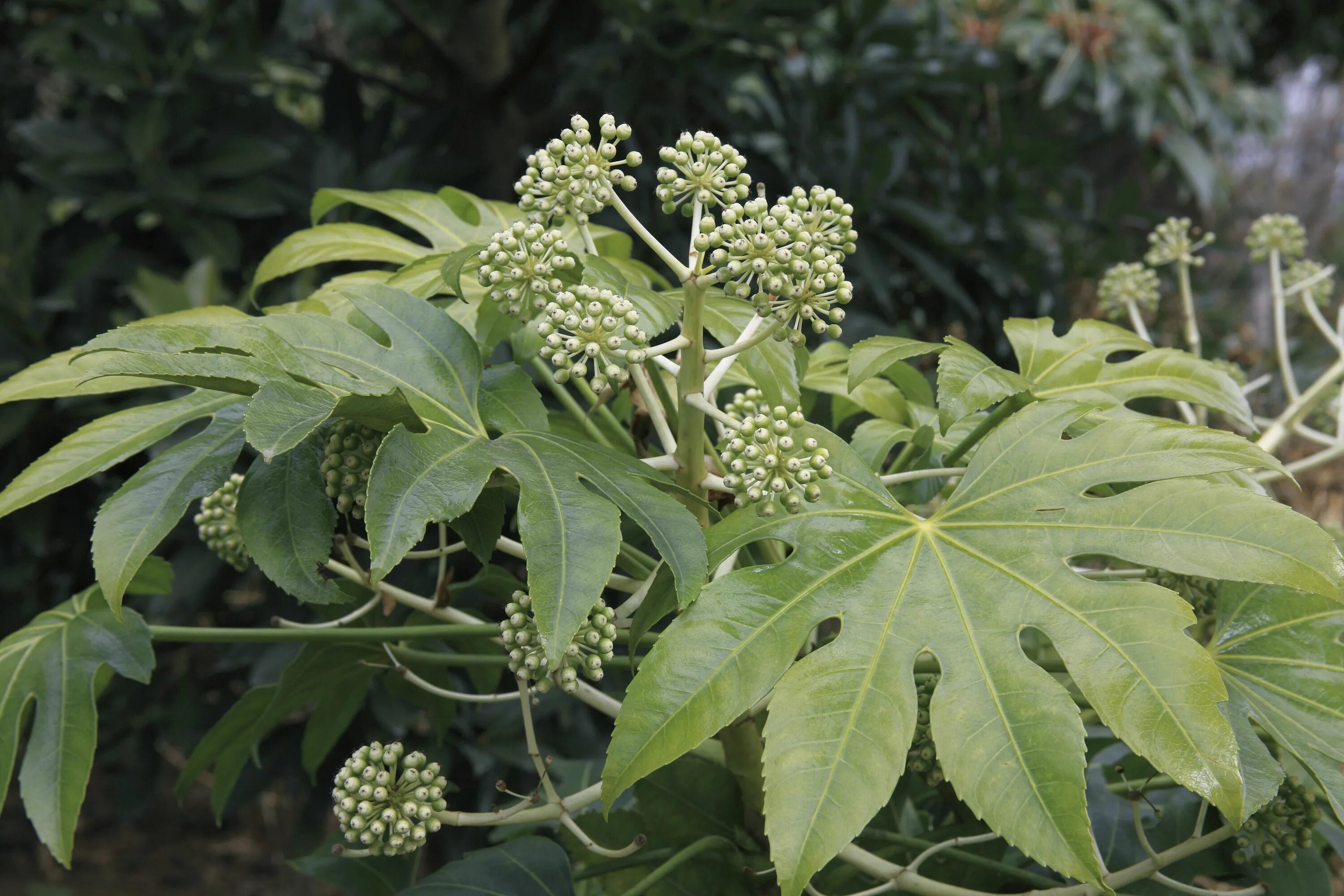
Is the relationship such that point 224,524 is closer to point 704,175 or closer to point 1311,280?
point 704,175

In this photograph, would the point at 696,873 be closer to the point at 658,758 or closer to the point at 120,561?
the point at 658,758

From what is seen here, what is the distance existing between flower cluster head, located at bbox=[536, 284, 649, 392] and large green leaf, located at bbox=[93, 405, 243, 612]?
0.23 meters

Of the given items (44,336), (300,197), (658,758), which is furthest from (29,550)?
(658,758)

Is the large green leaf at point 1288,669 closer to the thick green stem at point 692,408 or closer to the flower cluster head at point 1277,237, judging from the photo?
the thick green stem at point 692,408

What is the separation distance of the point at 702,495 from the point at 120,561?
36 centimetres

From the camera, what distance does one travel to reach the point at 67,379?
2.40 feet

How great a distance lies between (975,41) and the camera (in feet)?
8.31

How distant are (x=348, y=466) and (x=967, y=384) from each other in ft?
1.35

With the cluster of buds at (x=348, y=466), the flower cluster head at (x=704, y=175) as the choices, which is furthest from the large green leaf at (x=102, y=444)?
the flower cluster head at (x=704, y=175)

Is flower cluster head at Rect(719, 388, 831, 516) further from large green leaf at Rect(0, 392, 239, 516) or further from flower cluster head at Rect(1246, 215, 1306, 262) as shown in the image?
flower cluster head at Rect(1246, 215, 1306, 262)

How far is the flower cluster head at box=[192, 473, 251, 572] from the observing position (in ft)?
2.71

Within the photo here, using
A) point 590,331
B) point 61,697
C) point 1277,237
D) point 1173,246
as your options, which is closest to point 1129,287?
point 1173,246

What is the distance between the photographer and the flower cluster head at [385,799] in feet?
2.22

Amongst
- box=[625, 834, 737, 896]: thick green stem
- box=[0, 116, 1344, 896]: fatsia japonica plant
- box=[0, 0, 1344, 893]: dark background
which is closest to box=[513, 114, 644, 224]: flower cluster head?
box=[0, 116, 1344, 896]: fatsia japonica plant
